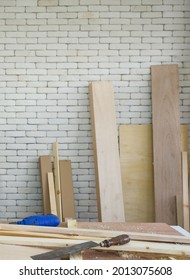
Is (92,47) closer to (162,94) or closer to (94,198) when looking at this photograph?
(162,94)

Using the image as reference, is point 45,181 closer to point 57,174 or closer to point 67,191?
point 57,174

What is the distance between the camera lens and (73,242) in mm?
2012

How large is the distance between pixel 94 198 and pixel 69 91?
1.19 m

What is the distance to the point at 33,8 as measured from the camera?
3.97 metres

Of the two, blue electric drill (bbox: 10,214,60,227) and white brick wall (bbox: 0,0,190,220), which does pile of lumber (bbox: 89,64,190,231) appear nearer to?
white brick wall (bbox: 0,0,190,220)

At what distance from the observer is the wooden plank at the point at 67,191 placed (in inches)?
153

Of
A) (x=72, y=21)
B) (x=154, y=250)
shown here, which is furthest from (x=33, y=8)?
(x=154, y=250)

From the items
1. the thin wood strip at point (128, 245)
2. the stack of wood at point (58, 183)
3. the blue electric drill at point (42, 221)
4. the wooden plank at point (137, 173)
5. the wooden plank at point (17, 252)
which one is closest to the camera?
the wooden plank at point (17, 252)

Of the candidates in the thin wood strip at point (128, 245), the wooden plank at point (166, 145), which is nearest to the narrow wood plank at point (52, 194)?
the wooden plank at point (166, 145)

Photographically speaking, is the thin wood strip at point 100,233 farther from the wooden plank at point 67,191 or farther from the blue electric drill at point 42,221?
the wooden plank at point 67,191

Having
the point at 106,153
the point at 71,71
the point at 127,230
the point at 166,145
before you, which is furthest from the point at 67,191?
the point at 127,230

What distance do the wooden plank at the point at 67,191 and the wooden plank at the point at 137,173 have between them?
1.84ft

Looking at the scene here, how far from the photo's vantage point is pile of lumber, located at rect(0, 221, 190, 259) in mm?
1924

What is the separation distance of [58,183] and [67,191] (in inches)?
5.1
